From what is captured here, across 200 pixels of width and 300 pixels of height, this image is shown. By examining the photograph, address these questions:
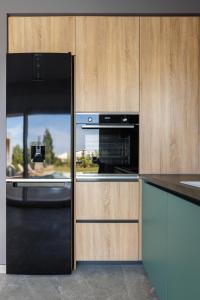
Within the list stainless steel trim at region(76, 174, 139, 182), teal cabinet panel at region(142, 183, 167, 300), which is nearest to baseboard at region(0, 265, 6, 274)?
stainless steel trim at region(76, 174, 139, 182)

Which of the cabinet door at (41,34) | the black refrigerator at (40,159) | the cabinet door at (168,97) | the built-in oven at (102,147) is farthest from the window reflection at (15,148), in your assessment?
the cabinet door at (168,97)

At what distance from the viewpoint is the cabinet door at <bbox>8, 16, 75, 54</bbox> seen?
293 centimetres

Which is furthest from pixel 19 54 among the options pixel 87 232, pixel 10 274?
pixel 10 274

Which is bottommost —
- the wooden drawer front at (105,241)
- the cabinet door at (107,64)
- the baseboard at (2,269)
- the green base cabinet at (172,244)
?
the baseboard at (2,269)

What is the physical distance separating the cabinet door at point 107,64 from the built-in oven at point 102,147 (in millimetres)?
142

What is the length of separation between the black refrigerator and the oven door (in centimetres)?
17

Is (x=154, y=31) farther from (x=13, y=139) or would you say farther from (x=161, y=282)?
(x=161, y=282)

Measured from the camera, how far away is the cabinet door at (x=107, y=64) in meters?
2.94

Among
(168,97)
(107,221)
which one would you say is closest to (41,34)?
(168,97)

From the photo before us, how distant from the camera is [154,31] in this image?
2.95 metres

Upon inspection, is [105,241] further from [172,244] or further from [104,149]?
[172,244]

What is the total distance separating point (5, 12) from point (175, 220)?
239cm

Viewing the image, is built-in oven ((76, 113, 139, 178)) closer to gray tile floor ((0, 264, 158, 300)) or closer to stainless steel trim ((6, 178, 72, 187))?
stainless steel trim ((6, 178, 72, 187))

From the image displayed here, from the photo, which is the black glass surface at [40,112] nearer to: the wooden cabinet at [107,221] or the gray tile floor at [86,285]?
the wooden cabinet at [107,221]
